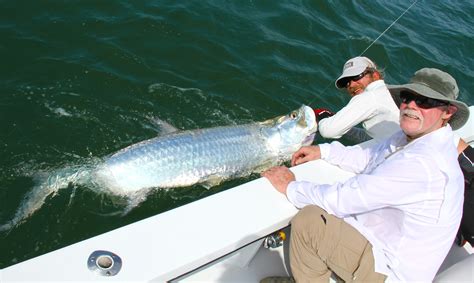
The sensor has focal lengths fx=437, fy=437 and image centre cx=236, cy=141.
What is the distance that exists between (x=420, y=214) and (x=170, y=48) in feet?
15.6

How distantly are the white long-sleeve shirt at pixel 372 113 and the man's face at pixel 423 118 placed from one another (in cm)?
162

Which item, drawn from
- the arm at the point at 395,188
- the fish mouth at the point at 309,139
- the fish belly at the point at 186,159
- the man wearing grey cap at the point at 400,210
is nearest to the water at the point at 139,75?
the fish belly at the point at 186,159

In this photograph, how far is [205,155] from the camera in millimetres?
4703

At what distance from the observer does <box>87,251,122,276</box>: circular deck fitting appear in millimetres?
2404

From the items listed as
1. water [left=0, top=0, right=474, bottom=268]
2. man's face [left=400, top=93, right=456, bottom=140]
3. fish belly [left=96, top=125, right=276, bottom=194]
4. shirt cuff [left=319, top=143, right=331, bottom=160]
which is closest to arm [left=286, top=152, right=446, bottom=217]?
man's face [left=400, top=93, right=456, bottom=140]

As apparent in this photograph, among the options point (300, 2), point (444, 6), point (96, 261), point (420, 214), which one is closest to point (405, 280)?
point (420, 214)

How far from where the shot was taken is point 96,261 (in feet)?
8.00

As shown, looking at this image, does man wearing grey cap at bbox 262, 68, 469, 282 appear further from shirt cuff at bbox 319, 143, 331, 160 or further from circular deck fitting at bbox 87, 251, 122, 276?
circular deck fitting at bbox 87, 251, 122, 276

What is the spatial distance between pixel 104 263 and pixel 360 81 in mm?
3411

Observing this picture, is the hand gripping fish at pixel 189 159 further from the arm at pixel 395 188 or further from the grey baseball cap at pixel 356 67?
the arm at pixel 395 188

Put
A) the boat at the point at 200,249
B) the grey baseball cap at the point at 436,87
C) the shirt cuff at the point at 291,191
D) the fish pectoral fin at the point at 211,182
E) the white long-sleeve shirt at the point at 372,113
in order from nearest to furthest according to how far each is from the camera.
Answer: the boat at the point at 200,249
the grey baseball cap at the point at 436,87
the shirt cuff at the point at 291,191
the white long-sleeve shirt at the point at 372,113
the fish pectoral fin at the point at 211,182

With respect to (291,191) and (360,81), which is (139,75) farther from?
(291,191)

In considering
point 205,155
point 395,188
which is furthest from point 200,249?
point 205,155

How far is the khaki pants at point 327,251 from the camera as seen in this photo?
2.89 metres
